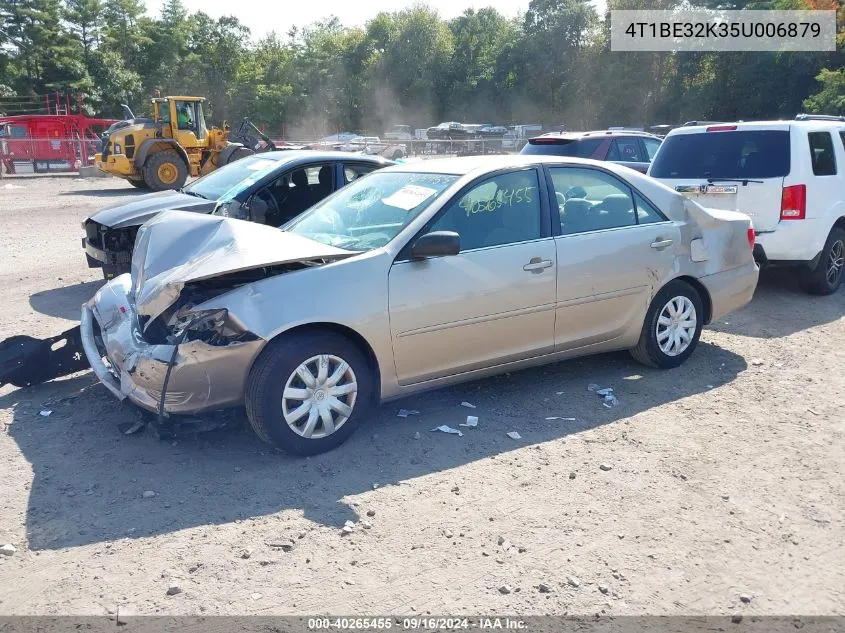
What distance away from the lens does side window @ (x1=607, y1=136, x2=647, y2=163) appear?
11469 millimetres

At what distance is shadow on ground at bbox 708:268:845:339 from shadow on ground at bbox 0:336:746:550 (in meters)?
1.40

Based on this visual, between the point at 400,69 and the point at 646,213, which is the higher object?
the point at 400,69

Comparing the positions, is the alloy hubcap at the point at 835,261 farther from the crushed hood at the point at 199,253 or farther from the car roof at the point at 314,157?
the crushed hood at the point at 199,253

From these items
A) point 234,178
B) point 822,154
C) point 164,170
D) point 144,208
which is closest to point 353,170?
point 234,178

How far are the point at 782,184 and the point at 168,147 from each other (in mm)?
17480

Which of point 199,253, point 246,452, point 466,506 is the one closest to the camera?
point 466,506

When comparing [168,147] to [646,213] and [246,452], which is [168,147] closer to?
[646,213]

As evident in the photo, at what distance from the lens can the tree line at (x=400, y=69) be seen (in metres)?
47.4

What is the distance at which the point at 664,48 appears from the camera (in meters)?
50.3

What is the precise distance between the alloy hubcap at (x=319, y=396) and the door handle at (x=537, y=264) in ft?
4.52


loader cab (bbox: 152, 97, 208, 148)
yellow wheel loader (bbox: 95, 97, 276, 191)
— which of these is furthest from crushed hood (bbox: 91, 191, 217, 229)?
loader cab (bbox: 152, 97, 208, 148)

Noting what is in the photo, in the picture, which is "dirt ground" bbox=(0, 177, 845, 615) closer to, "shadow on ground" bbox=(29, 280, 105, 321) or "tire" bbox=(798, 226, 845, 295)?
"shadow on ground" bbox=(29, 280, 105, 321)

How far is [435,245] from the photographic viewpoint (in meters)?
4.39

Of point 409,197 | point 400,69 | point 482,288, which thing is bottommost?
point 482,288
